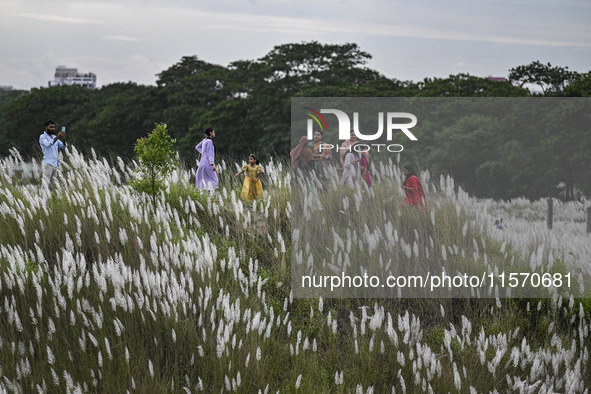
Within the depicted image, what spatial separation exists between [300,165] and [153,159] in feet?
7.63

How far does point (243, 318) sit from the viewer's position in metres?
6.27

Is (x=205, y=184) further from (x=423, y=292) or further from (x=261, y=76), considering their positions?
(x=261, y=76)

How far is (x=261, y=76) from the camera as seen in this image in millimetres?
37406

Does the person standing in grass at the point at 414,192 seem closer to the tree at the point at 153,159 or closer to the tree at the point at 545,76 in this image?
the tree at the point at 153,159

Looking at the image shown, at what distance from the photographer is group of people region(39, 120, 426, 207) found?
9.27m

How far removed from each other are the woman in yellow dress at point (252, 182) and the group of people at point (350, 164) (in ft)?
2.86

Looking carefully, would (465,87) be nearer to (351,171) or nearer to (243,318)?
(351,171)

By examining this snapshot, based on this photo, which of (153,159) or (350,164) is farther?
(153,159)

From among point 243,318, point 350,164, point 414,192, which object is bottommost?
point 243,318

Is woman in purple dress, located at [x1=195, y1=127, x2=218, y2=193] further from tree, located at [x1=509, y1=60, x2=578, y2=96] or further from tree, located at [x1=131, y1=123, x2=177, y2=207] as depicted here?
tree, located at [x1=509, y1=60, x2=578, y2=96]

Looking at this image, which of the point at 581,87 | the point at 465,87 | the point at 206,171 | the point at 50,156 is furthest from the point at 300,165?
the point at 465,87

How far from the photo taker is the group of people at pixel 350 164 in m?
9.19

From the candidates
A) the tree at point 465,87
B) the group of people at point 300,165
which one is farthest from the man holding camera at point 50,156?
the tree at point 465,87

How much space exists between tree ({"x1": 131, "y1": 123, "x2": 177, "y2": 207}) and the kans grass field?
1.20 ft
